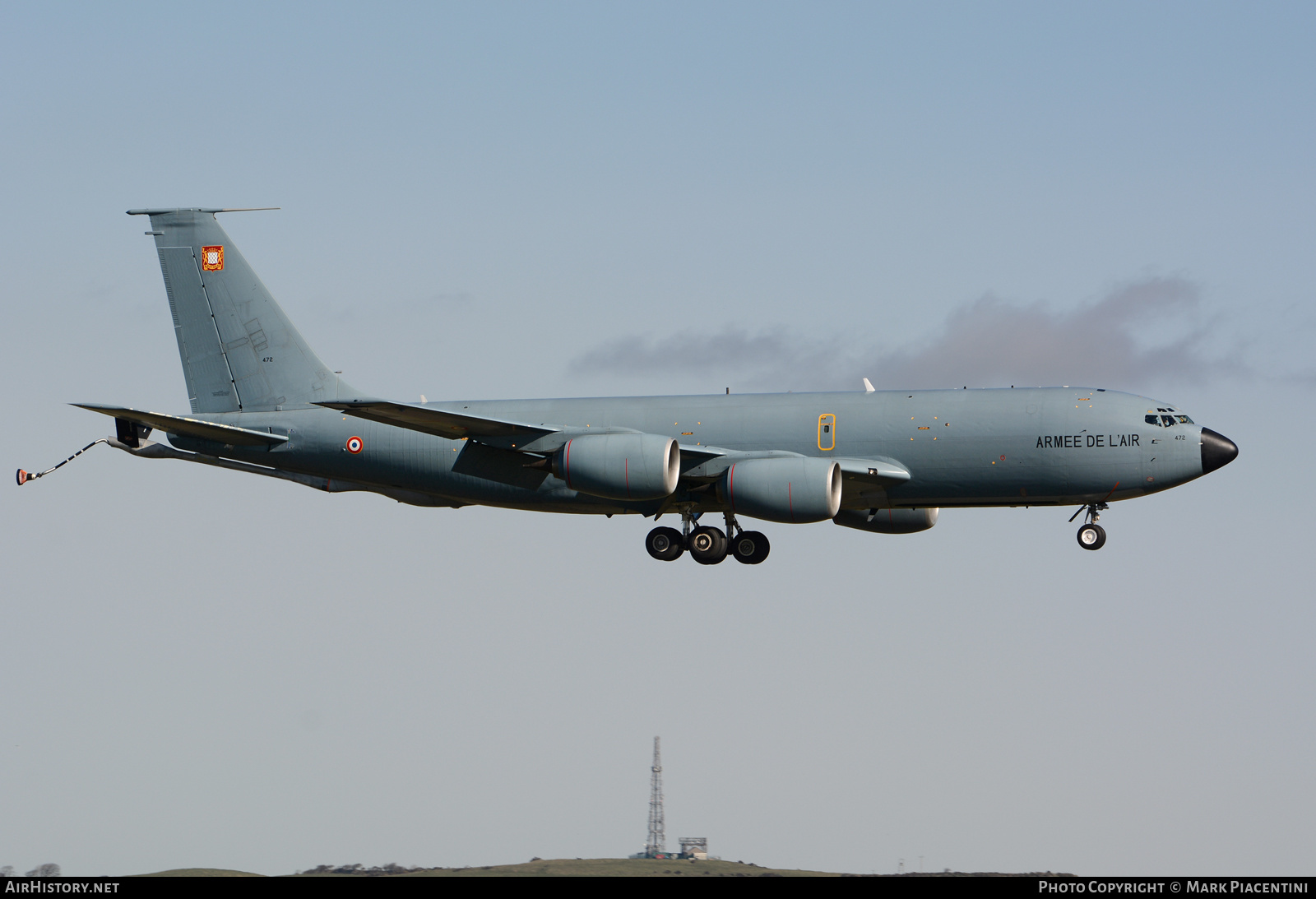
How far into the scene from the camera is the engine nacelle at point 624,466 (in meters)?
56.0

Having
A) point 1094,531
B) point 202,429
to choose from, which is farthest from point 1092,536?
point 202,429

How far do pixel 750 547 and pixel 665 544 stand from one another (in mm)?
2809

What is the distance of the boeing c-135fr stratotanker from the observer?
56.5 meters

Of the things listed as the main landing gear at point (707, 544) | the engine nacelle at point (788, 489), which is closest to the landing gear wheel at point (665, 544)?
the main landing gear at point (707, 544)

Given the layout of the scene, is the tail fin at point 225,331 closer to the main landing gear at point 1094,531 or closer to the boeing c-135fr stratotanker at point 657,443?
the boeing c-135fr stratotanker at point 657,443

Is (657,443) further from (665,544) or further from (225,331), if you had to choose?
(225,331)

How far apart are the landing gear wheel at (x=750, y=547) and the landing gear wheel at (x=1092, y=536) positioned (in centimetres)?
1015

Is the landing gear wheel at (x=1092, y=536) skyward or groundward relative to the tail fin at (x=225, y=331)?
groundward

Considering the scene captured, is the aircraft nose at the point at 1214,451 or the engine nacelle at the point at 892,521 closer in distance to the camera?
the aircraft nose at the point at 1214,451

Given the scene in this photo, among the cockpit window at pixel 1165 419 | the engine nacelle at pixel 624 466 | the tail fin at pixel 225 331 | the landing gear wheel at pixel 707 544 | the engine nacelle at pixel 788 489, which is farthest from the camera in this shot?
the tail fin at pixel 225 331

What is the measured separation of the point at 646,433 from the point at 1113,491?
1444 cm

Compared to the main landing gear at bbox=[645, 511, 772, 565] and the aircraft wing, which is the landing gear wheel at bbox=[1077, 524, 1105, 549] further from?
the aircraft wing

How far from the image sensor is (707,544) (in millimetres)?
60281
